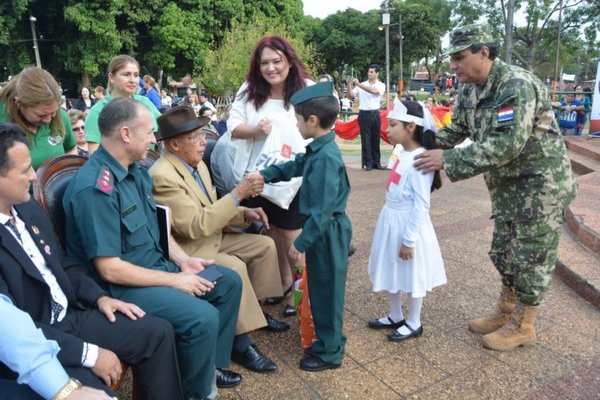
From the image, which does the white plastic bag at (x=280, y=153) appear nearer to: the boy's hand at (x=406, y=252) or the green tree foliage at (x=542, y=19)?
the boy's hand at (x=406, y=252)

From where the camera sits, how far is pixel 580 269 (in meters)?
3.91

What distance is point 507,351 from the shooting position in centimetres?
288

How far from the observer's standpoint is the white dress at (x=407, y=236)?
111 inches

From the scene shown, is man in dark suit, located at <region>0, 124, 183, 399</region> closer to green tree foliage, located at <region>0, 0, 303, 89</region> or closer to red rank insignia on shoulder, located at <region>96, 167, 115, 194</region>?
red rank insignia on shoulder, located at <region>96, 167, 115, 194</region>

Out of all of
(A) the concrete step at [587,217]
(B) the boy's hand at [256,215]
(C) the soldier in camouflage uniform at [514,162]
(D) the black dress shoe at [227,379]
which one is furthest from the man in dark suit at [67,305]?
(A) the concrete step at [587,217]

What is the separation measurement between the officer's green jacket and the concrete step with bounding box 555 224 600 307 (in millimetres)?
1231

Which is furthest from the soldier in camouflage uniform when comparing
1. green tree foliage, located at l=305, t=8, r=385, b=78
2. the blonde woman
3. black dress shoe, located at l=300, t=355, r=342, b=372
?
green tree foliage, located at l=305, t=8, r=385, b=78

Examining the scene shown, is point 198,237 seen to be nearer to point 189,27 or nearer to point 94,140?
point 94,140

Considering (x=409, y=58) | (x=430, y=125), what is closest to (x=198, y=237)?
(x=430, y=125)

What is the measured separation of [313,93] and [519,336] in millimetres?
1948

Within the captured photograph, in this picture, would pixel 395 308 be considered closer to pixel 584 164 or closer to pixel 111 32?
pixel 584 164

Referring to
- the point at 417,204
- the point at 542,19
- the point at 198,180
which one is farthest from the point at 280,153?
the point at 542,19

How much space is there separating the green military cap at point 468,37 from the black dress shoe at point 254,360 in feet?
6.73

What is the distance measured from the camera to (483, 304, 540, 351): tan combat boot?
288 cm
